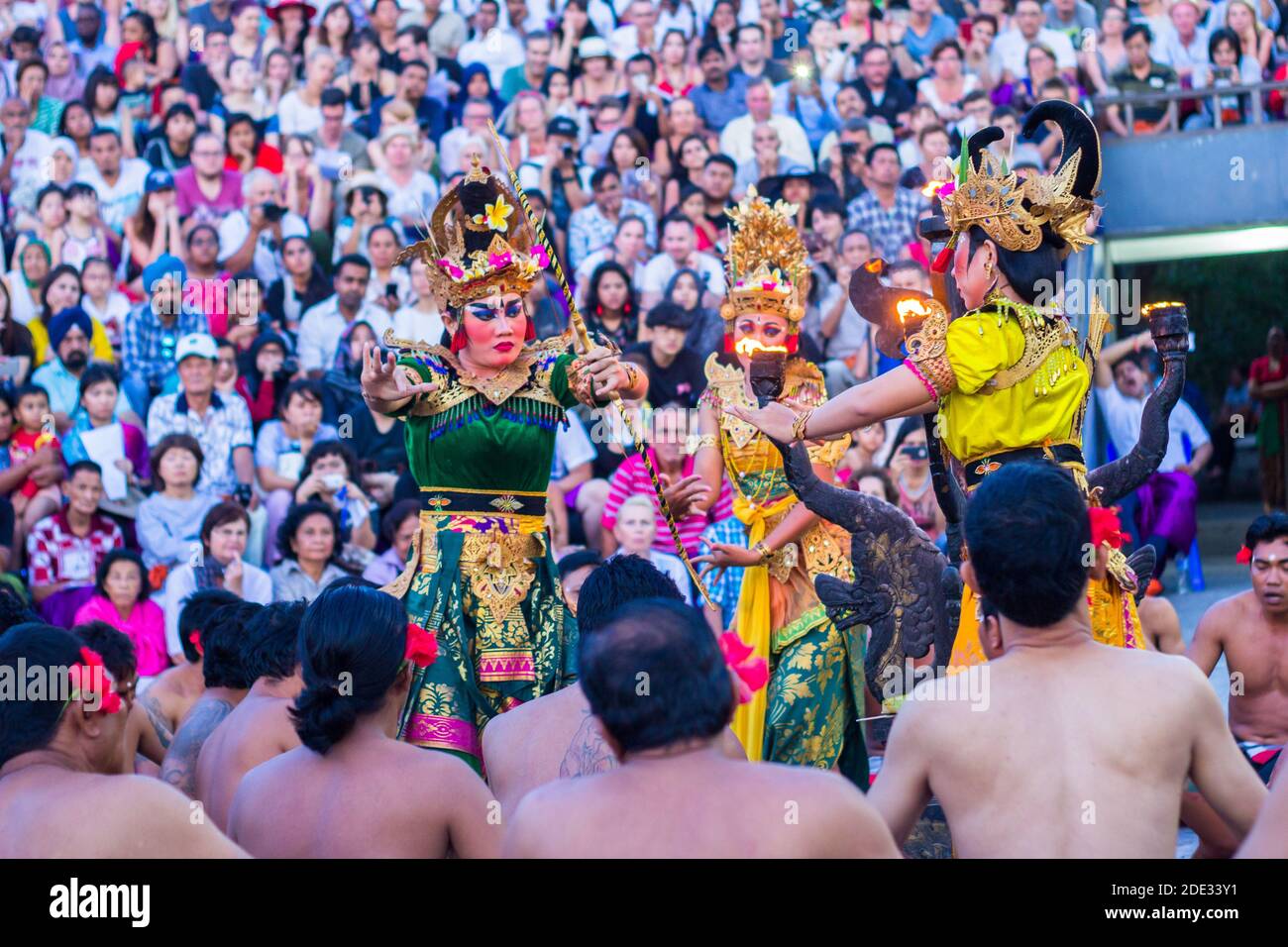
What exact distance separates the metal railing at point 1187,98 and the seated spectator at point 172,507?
6527 millimetres

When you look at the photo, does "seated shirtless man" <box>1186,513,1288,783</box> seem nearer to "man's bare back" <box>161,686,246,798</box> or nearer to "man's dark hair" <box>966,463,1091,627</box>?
"man's dark hair" <box>966,463,1091,627</box>

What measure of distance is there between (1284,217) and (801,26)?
3.66 m

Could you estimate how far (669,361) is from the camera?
385 inches

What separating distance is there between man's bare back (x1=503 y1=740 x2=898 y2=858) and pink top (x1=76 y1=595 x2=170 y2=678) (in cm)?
580

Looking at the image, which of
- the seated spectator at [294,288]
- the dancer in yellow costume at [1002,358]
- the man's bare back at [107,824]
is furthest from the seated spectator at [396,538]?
the man's bare back at [107,824]

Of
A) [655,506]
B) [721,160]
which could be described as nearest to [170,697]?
[655,506]

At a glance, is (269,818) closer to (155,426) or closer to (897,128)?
(155,426)

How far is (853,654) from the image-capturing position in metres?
6.50

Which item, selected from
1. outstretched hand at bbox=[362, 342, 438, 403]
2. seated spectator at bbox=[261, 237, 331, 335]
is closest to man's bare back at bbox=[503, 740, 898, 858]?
outstretched hand at bbox=[362, 342, 438, 403]

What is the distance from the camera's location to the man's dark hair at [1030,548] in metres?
3.38

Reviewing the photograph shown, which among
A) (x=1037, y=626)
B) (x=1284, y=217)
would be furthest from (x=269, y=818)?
(x=1284, y=217)

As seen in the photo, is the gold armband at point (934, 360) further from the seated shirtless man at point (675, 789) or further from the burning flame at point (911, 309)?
the seated shirtless man at point (675, 789)

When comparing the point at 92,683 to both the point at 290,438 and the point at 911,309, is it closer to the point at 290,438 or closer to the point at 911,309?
the point at 911,309

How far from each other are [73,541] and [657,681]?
268 inches
